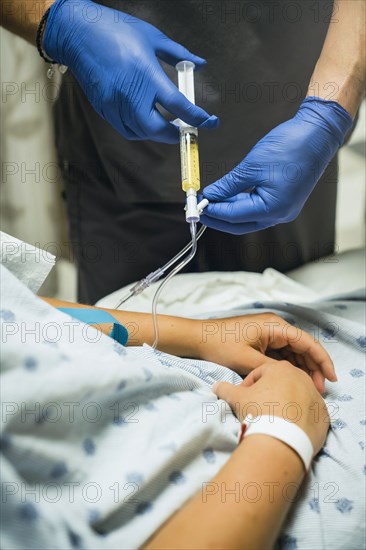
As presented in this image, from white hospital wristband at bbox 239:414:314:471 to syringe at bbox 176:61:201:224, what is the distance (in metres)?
0.38

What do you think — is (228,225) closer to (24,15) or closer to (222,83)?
(222,83)

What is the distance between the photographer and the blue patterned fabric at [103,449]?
0.56 metres

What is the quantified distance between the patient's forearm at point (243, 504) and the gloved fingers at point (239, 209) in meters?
0.43

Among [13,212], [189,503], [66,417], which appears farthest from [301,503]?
[13,212]

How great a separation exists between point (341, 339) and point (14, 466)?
2.07 ft

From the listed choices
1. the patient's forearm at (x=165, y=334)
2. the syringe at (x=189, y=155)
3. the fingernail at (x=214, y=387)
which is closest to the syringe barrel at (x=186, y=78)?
the syringe at (x=189, y=155)

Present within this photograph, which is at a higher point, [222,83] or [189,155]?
[222,83]

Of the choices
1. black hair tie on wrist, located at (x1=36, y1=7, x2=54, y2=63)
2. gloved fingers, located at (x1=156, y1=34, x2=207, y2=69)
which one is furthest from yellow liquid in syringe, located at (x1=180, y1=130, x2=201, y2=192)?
black hair tie on wrist, located at (x1=36, y1=7, x2=54, y2=63)

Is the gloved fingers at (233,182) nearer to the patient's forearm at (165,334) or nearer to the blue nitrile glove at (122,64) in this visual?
the blue nitrile glove at (122,64)

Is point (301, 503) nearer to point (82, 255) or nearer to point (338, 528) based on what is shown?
point (338, 528)

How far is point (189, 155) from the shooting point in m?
0.96

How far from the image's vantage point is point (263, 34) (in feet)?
3.92

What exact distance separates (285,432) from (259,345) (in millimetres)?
281

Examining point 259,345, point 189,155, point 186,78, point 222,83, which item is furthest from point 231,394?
point 222,83
